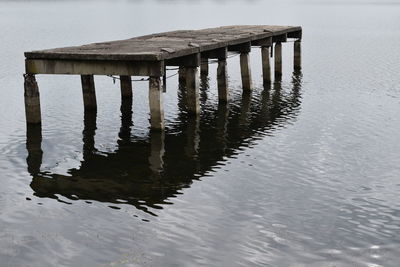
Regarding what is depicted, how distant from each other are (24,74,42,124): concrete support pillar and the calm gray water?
0.55 meters

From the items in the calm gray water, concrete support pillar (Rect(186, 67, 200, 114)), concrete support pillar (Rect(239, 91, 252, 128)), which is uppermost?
concrete support pillar (Rect(186, 67, 200, 114))

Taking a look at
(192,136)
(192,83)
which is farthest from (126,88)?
(192,136)

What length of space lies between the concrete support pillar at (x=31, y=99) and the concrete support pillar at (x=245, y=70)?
10.1 m

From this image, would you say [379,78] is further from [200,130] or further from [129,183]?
[129,183]

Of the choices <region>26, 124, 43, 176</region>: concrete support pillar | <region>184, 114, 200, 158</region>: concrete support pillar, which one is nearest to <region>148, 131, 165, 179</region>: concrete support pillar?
<region>184, 114, 200, 158</region>: concrete support pillar

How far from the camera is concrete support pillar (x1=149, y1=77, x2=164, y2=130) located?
16.9m

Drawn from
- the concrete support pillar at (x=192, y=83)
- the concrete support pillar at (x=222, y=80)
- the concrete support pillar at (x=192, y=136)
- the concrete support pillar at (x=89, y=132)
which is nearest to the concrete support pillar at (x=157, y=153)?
the concrete support pillar at (x=192, y=136)

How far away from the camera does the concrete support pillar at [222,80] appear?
75.4ft

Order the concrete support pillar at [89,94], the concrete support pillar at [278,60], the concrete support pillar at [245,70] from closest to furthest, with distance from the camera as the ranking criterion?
the concrete support pillar at [89,94] → the concrete support pillar at [245,70] → the concrete support pillar at [278,60]

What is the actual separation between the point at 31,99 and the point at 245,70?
1081cm

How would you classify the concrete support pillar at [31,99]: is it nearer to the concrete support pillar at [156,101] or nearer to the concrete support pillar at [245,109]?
the concrete support pillar at [156,101]

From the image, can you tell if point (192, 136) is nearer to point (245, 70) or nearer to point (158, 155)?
point (158, 155)

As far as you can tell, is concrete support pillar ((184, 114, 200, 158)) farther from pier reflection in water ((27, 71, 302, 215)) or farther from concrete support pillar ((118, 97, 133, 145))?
concrete support pillar ((118, 97, 133, 145))

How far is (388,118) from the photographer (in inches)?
836
